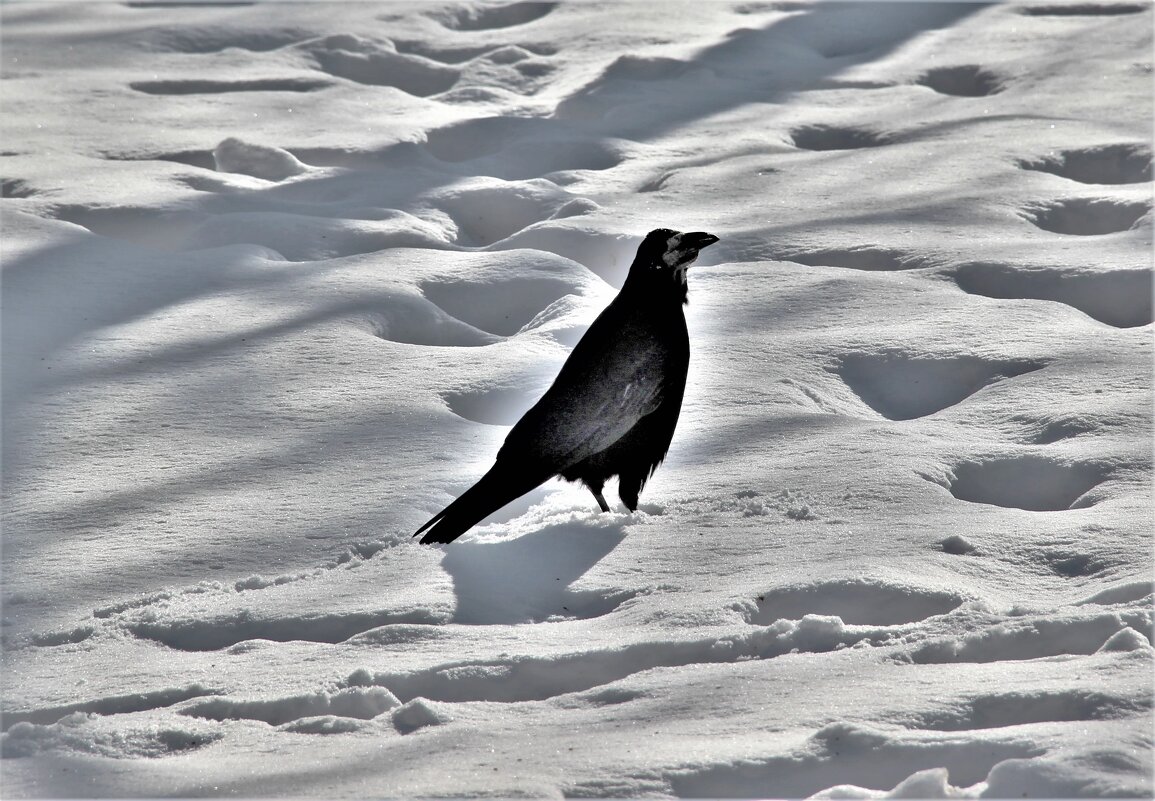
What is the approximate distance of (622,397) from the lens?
3.02 m

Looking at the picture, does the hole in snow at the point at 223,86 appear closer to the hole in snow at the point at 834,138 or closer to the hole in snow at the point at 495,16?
the hole in snow at the point at 495,16

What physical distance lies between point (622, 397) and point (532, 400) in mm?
571

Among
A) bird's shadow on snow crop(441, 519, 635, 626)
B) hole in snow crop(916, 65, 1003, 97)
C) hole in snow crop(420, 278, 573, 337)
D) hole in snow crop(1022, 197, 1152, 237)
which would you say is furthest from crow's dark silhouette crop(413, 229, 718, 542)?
hole in snow crop(916, 65, 1003, 97)

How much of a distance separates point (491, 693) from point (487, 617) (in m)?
0.30

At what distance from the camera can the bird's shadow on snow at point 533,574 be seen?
2564 mm

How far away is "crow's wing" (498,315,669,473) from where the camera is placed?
2920 millimetres

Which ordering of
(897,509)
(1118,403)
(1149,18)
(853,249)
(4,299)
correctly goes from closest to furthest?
(897,509) < (1118,403) < (4,299) < (853,249) < (1149,18)

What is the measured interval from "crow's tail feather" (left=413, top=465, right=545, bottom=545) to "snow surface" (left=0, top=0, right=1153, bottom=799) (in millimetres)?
77

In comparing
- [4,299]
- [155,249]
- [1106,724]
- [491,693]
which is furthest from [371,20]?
[1106,724]

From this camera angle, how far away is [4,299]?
4.06 m

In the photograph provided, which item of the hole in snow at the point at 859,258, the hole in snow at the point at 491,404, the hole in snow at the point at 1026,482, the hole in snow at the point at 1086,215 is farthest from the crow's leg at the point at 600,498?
the hole in snow at the point at 1086,215

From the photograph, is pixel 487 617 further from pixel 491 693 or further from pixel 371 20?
Result: pixel 371 20

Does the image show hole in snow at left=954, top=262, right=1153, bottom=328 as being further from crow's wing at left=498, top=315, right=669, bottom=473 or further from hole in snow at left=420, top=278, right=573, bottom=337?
crow's wing at left=498, top=315, right=669, bottom=473

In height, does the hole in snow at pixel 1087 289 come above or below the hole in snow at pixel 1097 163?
below
